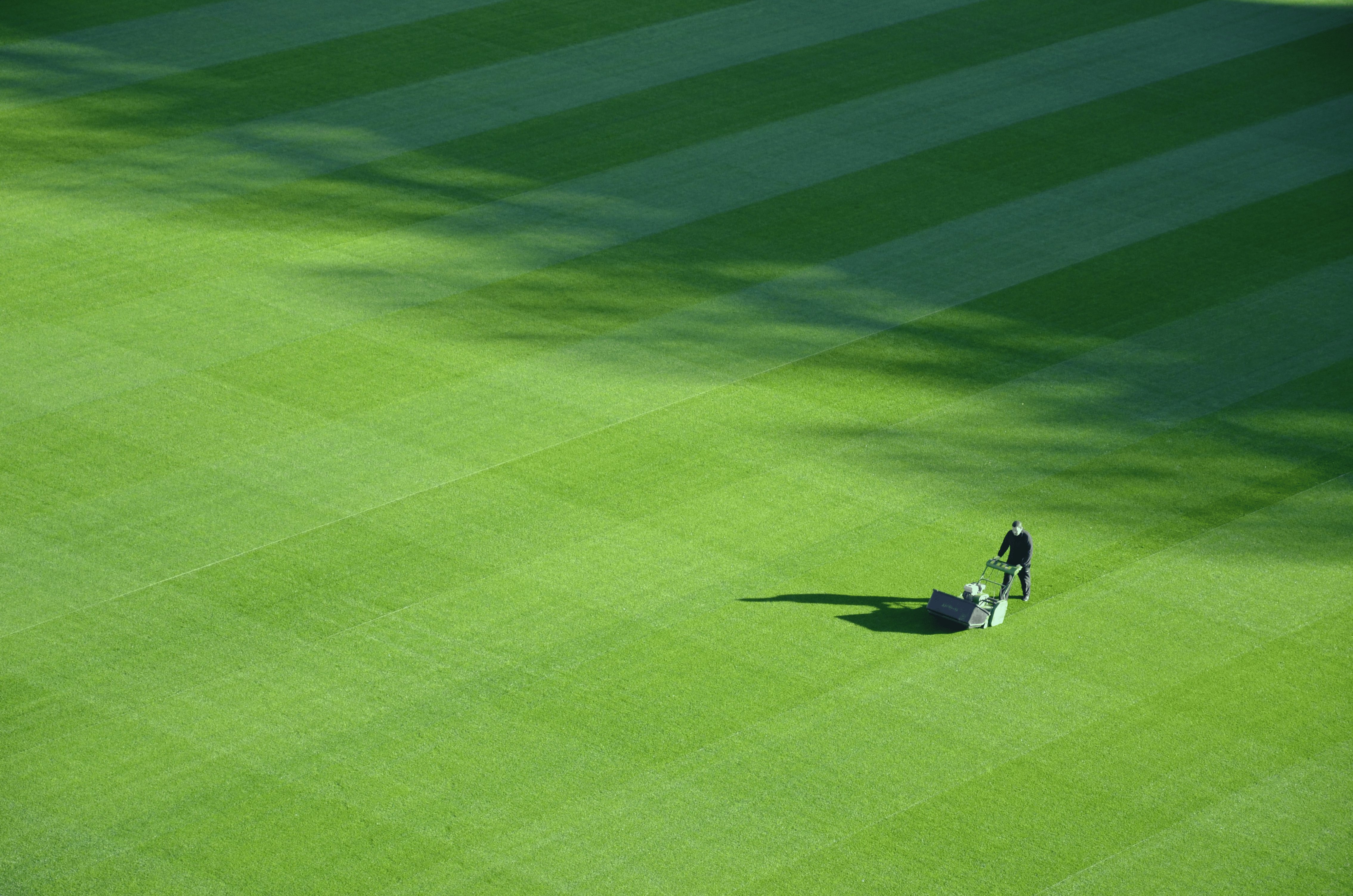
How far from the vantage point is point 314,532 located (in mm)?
15414

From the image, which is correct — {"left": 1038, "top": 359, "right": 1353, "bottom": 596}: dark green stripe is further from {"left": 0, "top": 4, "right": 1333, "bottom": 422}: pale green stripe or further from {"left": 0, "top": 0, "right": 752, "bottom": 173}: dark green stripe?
{"left": 0, "top": 0, "right": 752, "bottom": 173}: dark green stripe

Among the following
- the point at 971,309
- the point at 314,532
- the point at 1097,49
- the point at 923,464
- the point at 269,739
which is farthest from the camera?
the point at 1097,49

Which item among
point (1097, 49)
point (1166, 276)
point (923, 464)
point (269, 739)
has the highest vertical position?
point (1097, 49)

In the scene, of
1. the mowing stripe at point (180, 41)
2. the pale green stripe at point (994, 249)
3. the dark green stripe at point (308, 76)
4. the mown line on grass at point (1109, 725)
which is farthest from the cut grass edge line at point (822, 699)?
the mowing stripe at point (180, 41)

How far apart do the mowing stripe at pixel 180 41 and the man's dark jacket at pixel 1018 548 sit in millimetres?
16771

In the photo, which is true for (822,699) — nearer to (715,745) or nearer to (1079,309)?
(715,745)

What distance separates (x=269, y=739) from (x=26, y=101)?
1554 cm

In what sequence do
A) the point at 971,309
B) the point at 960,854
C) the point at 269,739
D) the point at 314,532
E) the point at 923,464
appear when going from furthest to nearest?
the point at 971,309
the point at 923,464
the point at 314,532
the point at 269,739
the point at 960,854

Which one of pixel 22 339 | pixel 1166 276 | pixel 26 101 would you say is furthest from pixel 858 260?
pixel 26 101

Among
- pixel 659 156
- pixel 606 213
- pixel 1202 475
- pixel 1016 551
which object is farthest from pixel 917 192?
pixel 1016 551

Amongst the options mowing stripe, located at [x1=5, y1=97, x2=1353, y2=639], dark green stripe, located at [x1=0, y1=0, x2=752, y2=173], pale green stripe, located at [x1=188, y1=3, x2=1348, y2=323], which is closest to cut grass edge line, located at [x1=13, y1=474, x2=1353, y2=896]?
mowing stripe, located at [x1=5, y1=97, x2=1353, y2=639]

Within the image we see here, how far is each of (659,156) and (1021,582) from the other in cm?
1079

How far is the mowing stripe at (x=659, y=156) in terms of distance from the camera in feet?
72.7

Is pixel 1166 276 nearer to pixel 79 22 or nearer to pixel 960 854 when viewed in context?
pixel 960 854
